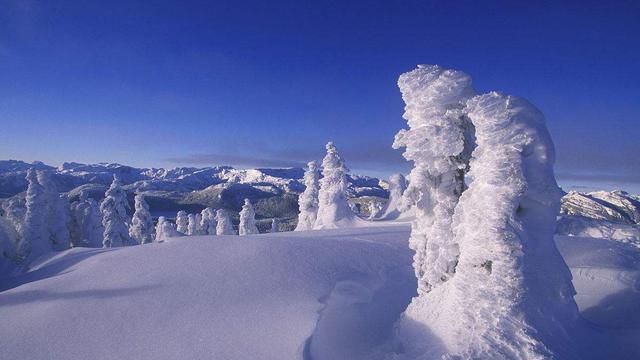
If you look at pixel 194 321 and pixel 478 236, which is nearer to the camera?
pixel 478 236

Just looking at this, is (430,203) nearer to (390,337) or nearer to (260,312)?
(390,337)

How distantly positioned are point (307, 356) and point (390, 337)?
2.46 meters

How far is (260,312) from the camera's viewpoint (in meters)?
8.20

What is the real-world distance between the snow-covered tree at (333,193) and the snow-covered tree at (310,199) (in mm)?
4370

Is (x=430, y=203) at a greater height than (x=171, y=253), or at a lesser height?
greater

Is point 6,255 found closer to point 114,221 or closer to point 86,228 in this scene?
point 86,228

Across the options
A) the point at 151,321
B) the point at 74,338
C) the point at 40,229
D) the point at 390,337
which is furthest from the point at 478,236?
the point at 40,229

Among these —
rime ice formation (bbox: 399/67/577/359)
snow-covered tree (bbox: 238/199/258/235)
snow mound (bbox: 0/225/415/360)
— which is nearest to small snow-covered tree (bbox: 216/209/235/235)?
snow-covered tree (bbox: 238/199/258/235)

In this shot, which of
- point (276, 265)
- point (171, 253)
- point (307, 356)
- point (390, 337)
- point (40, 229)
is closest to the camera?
point (307, 356)

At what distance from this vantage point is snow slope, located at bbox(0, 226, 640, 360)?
282 inches

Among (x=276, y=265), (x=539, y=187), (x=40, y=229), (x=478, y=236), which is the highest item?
(x=539, y=187)

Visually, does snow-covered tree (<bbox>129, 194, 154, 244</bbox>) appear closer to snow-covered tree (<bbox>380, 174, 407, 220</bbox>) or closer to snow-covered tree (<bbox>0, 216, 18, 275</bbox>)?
snow-covered tree (<bbox>0, 216, 18, 275</bbox>)

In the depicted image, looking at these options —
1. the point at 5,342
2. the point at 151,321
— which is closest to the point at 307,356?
the point at 151,321

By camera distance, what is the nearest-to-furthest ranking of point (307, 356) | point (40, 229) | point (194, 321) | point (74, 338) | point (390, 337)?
1. point (307, 356)
2. point (74, 338)
3. point (194, 321)
4. point (390, 337)
5. point (40, 229)
